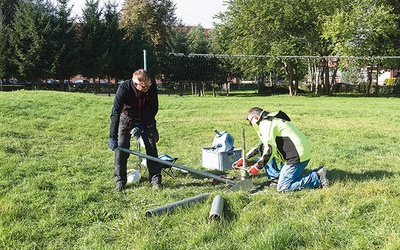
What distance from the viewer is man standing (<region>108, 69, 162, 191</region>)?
5.35 metres

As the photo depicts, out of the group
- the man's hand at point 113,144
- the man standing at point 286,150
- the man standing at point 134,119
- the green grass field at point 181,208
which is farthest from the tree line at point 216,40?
the man's hand at point 113,144

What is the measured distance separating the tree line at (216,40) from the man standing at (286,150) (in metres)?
23.9

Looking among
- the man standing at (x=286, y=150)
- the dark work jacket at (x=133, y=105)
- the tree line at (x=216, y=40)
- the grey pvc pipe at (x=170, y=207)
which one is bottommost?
the grey pvc pipe at (x=170, y=207)

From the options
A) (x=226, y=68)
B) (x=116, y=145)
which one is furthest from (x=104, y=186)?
(x=226, y=68)

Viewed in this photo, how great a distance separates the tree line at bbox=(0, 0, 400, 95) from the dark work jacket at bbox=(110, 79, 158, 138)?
24242 millimetres

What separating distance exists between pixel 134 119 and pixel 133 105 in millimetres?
212

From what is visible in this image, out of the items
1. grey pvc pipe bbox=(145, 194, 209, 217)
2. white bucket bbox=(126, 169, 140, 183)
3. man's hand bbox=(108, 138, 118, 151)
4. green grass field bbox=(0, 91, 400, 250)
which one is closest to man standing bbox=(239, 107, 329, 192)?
green grass field bbox=(0, 91, 400, 250)

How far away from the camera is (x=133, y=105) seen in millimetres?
5508

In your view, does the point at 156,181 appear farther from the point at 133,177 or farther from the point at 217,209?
the point at 217,209

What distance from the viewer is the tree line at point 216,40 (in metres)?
29.9

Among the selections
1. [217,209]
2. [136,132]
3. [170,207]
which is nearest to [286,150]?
[217,209]

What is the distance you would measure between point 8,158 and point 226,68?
103 feet

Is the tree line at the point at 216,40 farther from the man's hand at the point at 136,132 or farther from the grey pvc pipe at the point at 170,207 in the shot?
the grey pvc pipe at the point at 170,207

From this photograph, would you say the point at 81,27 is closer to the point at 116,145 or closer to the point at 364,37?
the point at 364,37
